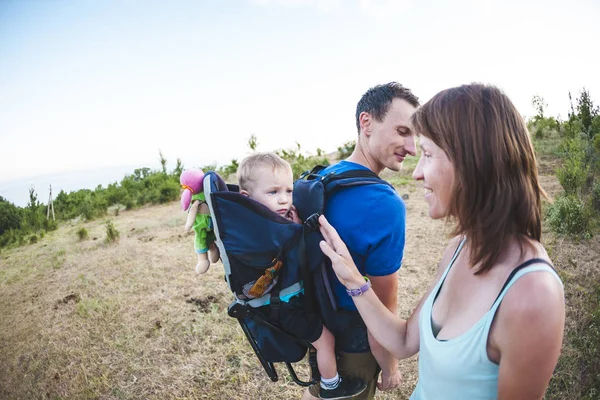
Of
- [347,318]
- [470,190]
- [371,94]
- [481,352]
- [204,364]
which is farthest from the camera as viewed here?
[204,364]

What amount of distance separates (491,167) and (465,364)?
0.58m

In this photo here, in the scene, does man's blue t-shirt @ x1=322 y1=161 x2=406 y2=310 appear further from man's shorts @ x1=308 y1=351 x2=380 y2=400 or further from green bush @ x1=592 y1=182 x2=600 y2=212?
green bush @ x1=592 y1=182 x2=600 y2=212

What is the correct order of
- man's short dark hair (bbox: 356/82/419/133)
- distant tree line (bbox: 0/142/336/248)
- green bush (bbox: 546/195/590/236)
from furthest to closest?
distant tree line (bbox: 0/142/336/248), green bush (bbox: 546/195/590/236), man's short dark hair (bbox: 356/82/419/133)

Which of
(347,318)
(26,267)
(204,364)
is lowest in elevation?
(204,364)

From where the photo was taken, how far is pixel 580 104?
800 cm

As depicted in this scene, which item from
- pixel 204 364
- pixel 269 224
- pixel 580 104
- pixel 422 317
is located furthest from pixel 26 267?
pixel 580 104

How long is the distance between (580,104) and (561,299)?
988cm

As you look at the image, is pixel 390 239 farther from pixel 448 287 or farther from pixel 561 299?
pixel 561 299

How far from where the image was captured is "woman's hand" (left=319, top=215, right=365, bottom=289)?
1287 millimetres

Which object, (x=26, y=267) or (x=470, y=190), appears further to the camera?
(x=26, y=267)

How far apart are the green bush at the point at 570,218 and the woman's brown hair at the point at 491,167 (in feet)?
15.8

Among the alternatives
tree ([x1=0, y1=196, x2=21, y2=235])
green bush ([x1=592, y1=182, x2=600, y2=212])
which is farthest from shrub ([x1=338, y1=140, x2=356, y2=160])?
tree ([x1=0, y1=196, x2=21, y2=235])

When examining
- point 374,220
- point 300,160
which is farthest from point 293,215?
point 300,160

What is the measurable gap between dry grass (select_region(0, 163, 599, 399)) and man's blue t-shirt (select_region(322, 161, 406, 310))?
76.3 inches
